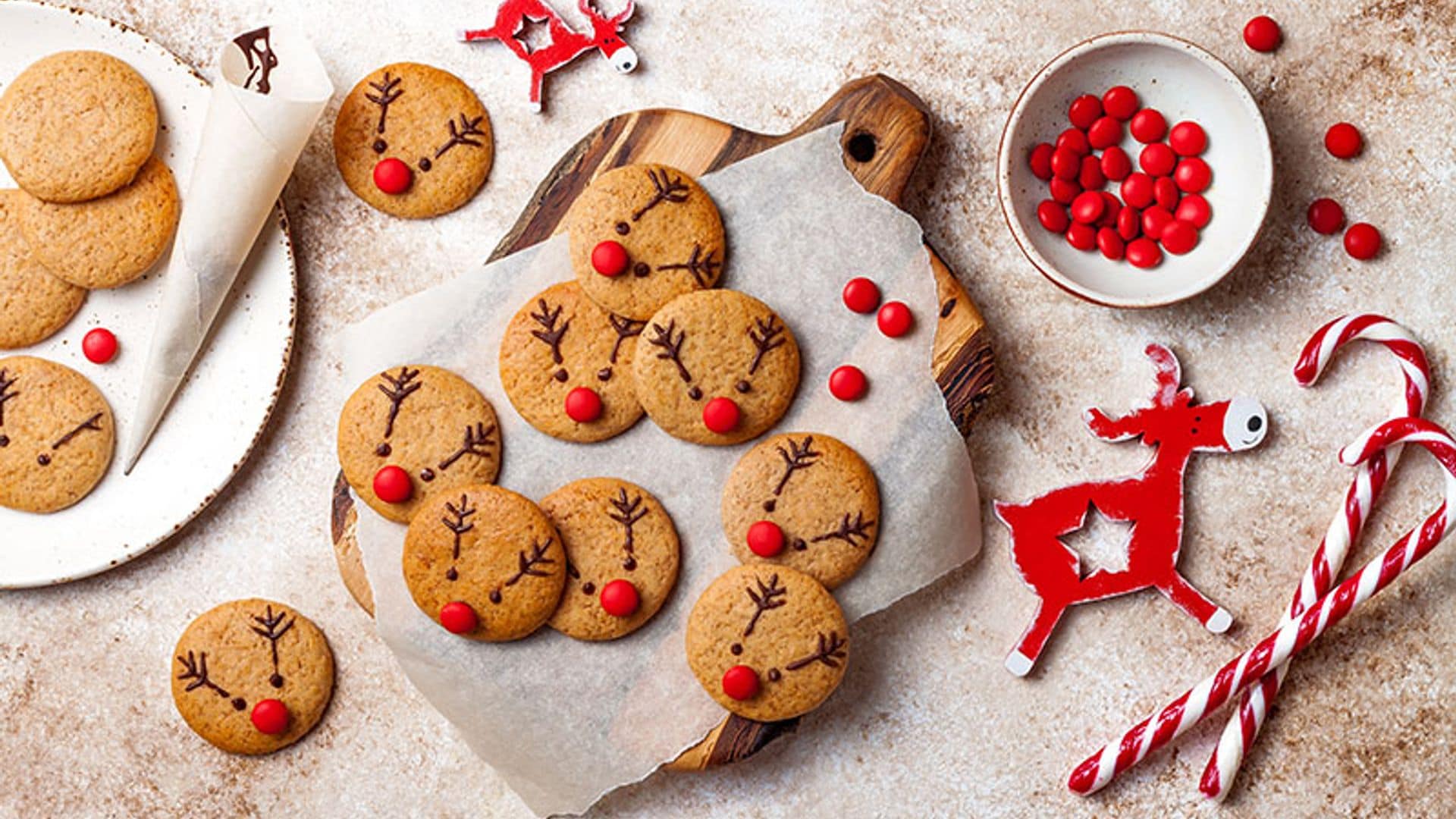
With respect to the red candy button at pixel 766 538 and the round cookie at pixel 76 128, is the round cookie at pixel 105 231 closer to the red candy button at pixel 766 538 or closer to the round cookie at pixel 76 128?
the round cookie at pixel 76 128

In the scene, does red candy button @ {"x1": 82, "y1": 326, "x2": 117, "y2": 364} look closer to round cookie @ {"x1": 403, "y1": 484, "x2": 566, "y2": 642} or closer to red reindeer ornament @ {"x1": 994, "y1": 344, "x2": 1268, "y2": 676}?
round cookie @ {"x1": 403, "y1": 484, "x2": 566, "y2": 642}

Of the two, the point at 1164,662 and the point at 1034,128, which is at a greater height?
A: the point at 1034,128

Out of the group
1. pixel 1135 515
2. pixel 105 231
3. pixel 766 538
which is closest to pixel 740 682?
pixel 766 538

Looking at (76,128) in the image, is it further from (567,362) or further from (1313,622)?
(1313,622)

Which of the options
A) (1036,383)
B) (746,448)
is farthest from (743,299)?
(1036,383)

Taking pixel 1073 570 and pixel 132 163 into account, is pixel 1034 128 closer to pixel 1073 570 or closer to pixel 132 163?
pixel 1073 570
